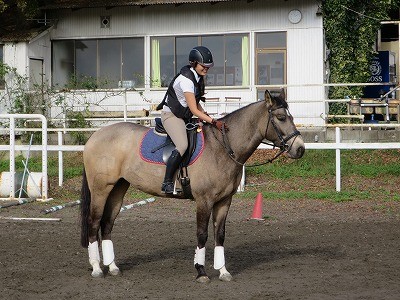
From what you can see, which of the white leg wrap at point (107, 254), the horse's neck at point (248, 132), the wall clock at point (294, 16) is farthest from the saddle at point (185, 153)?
the wall clock at point (294, 16)

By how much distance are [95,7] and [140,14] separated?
5.34ft

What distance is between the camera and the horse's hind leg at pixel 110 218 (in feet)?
32.6

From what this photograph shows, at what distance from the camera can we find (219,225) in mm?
9727

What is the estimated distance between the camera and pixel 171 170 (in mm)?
9594

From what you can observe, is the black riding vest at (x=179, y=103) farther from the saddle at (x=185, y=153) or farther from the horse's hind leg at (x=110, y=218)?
the horse's hind leg at (x=110, y=218)

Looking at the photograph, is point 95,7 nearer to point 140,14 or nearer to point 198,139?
point 140,14

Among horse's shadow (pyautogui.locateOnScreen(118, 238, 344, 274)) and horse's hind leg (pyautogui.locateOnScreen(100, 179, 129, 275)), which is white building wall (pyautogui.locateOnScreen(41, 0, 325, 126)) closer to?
horse's shadow (pyautogui.locateOnScreen(118, 238, 344, 274))

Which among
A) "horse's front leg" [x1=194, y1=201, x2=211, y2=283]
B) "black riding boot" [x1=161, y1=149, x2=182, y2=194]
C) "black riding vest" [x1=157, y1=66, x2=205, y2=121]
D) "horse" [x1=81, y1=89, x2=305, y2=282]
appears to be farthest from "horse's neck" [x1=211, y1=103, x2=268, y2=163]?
"horse's front leg" [x1=194, y1=201, x2=211, y2=283]

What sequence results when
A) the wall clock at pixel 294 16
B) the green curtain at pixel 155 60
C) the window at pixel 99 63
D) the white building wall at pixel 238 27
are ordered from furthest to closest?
the window at pixel 99 63 → the green curtain at pixel 155 60 → the wall clock at pixel 294 16 → the white building wall at pixel 238 27

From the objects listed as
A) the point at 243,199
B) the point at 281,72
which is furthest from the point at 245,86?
the point at 243,199

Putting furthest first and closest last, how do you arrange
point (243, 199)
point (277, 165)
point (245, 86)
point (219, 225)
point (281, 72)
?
point (281, 72) < point (245, 86) < point (277, 165) < point (243, 199) < point (219, 225)

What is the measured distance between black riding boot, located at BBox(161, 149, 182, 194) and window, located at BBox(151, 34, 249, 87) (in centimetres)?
1852

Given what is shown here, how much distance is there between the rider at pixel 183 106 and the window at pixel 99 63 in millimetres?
18956

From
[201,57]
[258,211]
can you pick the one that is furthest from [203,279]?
[258,211]
